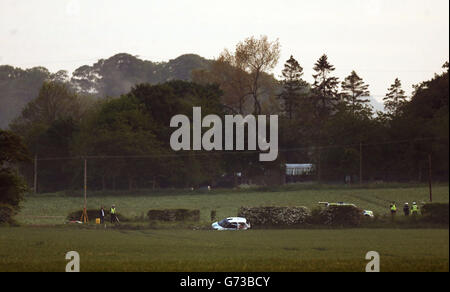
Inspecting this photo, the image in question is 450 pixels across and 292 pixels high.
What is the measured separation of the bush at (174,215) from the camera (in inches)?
2135

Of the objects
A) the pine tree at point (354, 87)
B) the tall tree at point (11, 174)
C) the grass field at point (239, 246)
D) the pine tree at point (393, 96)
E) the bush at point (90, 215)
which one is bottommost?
the bush at point (90, 215)

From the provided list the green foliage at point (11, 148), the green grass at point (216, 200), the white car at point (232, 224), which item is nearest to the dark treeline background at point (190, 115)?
the green grass at point (216, 200)

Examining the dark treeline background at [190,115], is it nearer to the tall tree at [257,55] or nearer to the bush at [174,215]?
the tall tree at [257,55]

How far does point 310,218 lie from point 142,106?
53.0 m

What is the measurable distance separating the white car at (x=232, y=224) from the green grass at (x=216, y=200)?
652cm

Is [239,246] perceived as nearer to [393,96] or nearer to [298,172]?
[393,96]

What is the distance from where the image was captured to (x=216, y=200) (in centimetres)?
7575

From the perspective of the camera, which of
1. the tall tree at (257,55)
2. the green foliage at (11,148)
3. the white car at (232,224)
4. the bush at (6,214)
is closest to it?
the white car at (232,224)

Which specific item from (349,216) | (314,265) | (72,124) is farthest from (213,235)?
(72,124)

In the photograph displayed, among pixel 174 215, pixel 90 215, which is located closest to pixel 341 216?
pixel 174 215

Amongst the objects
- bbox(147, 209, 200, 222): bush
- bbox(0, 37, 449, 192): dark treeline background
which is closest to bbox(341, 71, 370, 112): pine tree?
bbox(0, 37, 449, 192): dark treeline background

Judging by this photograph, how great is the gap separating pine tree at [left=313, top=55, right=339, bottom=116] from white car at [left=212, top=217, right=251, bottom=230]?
39173mm

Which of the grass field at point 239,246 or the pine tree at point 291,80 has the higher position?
the pine tree at point 291,80

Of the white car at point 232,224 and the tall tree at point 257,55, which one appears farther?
the tall tree at point 257,55
